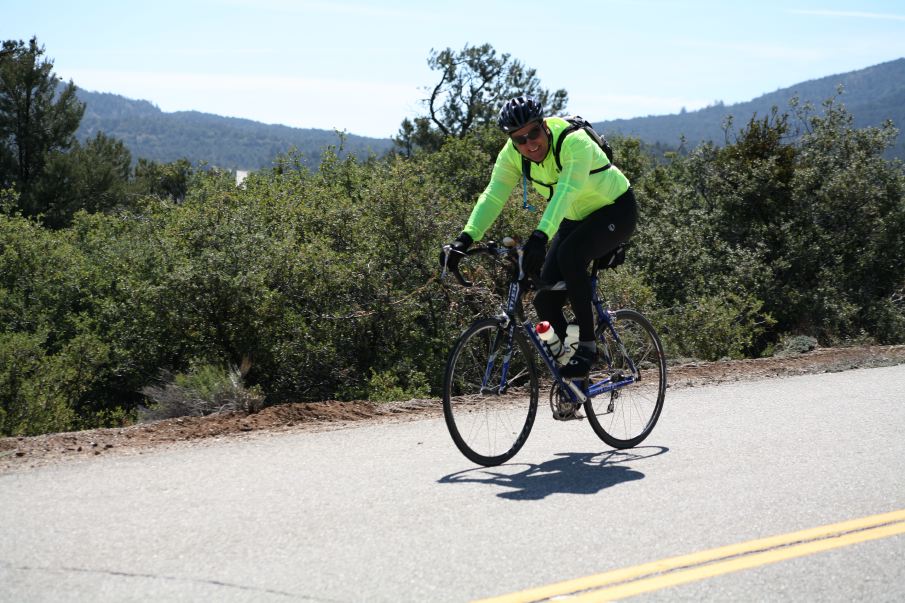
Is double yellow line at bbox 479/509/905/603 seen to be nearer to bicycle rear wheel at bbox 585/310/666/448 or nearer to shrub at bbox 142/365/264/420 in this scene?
bicycle rear wheel at bbox 585/310/666/448

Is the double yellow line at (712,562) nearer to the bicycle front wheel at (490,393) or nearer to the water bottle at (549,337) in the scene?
the bicycle front wheel at (490,393)

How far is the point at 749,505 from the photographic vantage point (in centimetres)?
466

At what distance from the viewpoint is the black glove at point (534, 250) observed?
512 centimetres

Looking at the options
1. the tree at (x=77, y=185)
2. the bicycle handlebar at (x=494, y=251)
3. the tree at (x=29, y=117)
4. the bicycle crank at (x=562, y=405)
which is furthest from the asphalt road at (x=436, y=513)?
the tree at (x=29, y=117)

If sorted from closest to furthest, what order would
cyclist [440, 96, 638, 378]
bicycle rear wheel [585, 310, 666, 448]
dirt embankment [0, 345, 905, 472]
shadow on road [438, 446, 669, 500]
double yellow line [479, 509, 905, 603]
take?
double yellow line [479, 509, 905, 603] < shadow on road [438, 446, 669, 500] < cyclist [440, 96, 638, 378] < dirt embankment [0, 345, 905, 472] < bicycle rear wheel [585, 310, 666, 448]

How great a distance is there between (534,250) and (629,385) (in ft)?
5.73

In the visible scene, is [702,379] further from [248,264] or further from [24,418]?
[24,418]

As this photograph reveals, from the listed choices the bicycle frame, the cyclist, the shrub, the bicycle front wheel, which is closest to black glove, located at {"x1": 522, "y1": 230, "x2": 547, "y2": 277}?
the cyclist

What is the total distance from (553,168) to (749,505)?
2.33 metres

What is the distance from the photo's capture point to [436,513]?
4.54 m

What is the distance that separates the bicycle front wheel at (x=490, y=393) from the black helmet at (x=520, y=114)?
1.21 meters

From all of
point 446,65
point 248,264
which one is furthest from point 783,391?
point 446,65

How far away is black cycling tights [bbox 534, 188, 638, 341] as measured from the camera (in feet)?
18.8

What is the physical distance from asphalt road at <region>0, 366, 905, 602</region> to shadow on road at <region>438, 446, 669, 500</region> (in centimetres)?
2
